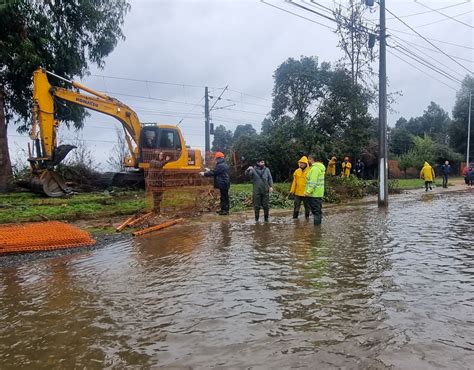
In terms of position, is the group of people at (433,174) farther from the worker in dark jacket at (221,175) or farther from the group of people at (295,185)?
the worker in dark jacket at (221,175)

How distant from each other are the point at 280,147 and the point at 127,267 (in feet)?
64.9

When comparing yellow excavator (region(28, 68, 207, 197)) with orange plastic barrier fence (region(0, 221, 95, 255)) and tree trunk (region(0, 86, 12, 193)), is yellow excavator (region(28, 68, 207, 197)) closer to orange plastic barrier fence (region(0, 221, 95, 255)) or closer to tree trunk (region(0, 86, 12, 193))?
tree trunk (region(0, 86, 12, 193))

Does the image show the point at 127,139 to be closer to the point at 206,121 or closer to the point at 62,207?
the point at 62,207

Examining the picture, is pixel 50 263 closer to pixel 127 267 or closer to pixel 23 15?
pixel 127 267

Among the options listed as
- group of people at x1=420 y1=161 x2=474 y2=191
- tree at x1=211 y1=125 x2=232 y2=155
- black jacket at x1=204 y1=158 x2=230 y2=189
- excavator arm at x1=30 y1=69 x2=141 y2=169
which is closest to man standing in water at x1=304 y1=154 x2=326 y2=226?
black jacket at x1=204 y1=158 x2=230 y2=189

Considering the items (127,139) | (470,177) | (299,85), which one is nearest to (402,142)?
(470,177)

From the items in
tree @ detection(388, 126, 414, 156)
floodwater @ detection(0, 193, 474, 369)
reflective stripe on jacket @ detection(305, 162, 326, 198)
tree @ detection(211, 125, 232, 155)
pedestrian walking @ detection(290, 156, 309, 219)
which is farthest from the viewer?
tree @ detection(211, 125, 232, 155)

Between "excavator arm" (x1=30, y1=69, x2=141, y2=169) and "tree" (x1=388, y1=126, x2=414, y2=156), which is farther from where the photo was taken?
"tree" (x1=388, y1=126, x2=414, y2=156)

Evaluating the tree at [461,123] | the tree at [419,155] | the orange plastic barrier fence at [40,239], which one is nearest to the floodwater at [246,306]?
the orange plastic barrier fence at [40,239]

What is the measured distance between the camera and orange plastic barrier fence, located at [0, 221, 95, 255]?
308 inches

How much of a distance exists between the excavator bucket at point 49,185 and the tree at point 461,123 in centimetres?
4628

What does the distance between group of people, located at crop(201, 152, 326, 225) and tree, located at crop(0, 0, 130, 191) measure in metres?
9.96

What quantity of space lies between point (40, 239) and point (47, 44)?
13.7 m

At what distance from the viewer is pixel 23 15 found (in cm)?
1817
